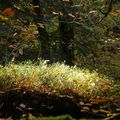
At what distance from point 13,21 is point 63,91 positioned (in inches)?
180

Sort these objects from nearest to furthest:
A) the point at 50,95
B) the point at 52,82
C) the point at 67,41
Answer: the point at 50,95
the point at 52,82
the point at 67,41

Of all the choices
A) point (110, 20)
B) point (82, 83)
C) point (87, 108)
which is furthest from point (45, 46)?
point (87, 108)

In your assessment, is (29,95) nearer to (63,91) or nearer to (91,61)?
(63,91)

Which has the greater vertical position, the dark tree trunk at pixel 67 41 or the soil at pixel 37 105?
the dark tree trunk at pixel 67 41

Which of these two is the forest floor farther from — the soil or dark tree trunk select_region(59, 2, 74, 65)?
dark tree trunk select_region(59, 2, 74, 65)

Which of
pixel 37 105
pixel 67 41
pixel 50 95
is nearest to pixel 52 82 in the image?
pixel 50 95

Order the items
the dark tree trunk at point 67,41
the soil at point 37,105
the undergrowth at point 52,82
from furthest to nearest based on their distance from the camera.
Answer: the dark tree trunk at point 67,41, the undergrowth at point 52,82, the soil at point 37,105

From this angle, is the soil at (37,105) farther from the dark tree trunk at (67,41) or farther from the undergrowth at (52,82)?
the dark tree trunk at (67,41)

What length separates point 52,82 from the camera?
8469 millimetres

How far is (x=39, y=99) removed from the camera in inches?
321

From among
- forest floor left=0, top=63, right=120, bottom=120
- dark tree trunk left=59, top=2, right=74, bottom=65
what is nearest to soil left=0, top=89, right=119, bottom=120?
forest floor left=0, top=63, right=120, bottom=120

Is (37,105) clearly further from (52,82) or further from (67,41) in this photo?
(67,41)

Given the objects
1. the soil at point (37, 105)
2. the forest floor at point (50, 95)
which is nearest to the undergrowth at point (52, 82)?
the forest floor at point (50, 95)

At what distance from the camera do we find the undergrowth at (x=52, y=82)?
8.08m
